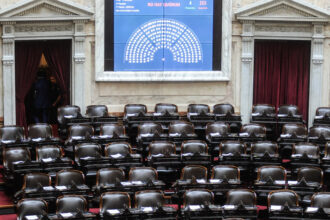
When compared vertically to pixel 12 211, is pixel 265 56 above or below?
above

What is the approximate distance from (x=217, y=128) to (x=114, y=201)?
4313mm

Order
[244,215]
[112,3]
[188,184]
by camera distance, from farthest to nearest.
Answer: [112,3]
[188,184]
[244,215]

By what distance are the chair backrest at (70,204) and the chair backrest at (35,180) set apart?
0.85 meters

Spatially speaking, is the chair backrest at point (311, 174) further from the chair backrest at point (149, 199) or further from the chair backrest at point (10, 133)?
the chair backrest at point (10, 133)

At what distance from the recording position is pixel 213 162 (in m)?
15.3

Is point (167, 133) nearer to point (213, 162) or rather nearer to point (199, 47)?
point (213, 162)

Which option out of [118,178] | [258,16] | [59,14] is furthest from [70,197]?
[258,16]

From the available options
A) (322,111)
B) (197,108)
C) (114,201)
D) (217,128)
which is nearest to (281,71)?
(322,111)

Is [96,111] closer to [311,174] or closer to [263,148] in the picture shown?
[263,148]

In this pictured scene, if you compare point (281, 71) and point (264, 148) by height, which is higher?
point (281, 71)

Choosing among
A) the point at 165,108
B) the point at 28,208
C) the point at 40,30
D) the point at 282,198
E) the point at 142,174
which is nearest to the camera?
the point at 28,208

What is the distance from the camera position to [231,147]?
589 inches

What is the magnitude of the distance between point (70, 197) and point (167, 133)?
4.69m

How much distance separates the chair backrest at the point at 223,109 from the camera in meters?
17.6
